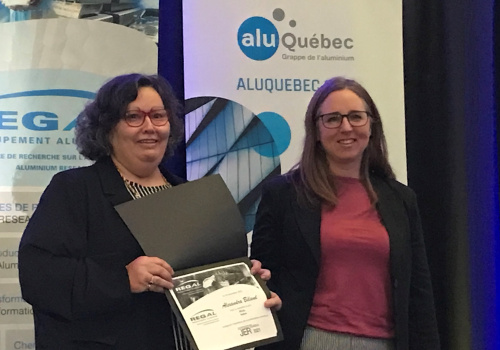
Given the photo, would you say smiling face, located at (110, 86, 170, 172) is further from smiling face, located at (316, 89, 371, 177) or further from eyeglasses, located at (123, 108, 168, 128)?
smiling face, located at (316, 89, 371, 177)

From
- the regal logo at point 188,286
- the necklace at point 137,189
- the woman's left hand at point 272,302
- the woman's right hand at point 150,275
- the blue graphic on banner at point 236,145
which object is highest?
the blue graphic on banner at point 236,145

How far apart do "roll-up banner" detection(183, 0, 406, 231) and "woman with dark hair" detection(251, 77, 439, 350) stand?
25.1 inches

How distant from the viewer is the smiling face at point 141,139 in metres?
1.51

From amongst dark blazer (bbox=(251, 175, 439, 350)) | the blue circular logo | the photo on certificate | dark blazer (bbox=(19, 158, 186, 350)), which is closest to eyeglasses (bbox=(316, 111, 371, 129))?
dark blazer (bbox=(251, 175, 439, 350))

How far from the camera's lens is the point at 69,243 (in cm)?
136

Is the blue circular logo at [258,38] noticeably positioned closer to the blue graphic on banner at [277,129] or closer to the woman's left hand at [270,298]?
the blue graphic on banner at [277,129]

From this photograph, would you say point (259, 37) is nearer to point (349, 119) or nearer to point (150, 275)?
point (349, 119)

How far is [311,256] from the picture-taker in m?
1.63

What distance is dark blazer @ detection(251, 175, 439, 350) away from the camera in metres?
1.64

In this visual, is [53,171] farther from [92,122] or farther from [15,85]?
[92,122]

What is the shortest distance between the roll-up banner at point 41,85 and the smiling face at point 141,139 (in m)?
0.82

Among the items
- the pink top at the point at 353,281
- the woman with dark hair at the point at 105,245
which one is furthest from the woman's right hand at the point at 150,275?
the pink top at the point at 353,281

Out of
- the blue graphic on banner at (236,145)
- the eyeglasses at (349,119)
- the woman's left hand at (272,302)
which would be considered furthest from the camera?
the blue graphic on banner at (236,145)

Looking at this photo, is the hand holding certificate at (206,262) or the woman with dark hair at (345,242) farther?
the woman with dark hair at (345,242)
